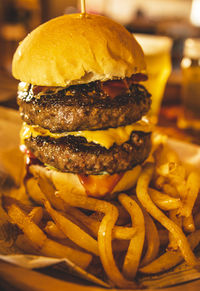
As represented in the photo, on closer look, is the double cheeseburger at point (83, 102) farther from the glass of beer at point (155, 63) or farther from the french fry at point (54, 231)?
the glass of beer at point (155, 63)

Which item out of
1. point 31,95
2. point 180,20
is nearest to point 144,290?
point 31,95

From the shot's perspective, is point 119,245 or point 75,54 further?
point 75,54

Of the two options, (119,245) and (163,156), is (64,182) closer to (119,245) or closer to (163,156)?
(119,245)

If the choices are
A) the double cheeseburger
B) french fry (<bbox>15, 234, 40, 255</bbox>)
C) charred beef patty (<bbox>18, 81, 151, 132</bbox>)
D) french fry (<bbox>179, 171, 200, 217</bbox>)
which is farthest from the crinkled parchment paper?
charred beef patty (<bbox>18, 81, 151, 132</bbox>)

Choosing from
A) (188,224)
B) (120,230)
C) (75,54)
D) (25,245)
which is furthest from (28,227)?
(75,54)

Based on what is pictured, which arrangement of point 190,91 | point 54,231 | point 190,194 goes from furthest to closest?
point 190,91, point 190,194, point 54,231

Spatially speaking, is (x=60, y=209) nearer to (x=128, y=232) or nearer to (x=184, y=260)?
(x=128, y=232)
